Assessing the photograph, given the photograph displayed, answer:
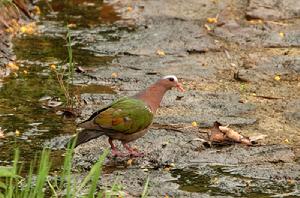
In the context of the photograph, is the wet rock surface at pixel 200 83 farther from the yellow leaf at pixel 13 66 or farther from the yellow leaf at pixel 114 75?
the yellow leaf at pixel 13 66

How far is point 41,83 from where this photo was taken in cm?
791

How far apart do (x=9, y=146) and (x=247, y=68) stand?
113 inches

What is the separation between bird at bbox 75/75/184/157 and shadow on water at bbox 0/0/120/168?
320mm

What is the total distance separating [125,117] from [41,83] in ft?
6.49

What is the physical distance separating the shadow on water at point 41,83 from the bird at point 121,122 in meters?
0.32

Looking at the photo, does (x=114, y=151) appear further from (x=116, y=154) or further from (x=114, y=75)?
(x=114, y=75)

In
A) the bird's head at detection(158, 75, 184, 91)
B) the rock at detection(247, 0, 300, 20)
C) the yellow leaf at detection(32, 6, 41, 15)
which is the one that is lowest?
the yellow leaf at detection(32, 6, 41, 15)

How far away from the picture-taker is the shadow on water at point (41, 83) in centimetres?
654

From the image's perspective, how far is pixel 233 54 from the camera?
8.84 meters

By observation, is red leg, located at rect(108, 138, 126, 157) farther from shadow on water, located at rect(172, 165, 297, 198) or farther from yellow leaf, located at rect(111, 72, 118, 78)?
yellow leaf, located at rect(111, 72, 118, 78)

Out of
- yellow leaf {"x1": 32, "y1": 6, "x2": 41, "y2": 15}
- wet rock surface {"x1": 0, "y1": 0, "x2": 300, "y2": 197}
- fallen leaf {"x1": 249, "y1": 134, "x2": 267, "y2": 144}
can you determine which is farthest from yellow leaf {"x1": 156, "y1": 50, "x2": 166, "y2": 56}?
fallen leaf {"x1": 249, "y1": 134, "x2": 267, "y2": 144}

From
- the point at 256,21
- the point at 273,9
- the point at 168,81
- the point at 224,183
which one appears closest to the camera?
the point at 224,183

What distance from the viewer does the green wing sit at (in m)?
6.07

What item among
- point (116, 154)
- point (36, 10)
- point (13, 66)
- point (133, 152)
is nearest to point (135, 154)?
point (133, 152)
